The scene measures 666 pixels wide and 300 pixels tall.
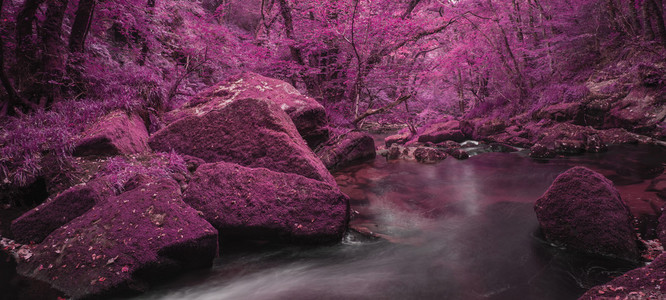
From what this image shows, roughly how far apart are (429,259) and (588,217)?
1801 millimetres

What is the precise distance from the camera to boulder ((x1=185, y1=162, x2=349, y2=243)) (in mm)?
3531

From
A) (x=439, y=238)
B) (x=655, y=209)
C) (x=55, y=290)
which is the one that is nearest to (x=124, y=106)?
(x=55, y=290)

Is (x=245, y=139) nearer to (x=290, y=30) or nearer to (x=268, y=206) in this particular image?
(x=268, y=206)

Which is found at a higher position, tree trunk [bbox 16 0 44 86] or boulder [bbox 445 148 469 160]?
tree trunk [bbox 16 0 44 86]

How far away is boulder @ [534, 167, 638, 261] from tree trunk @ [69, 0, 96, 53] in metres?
8.70

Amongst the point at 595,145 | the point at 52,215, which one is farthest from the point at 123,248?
the point at 595,145

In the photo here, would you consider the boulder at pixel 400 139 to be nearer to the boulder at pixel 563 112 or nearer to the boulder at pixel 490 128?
the boulder at pixel 490 128

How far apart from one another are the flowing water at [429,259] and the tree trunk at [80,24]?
5.75m

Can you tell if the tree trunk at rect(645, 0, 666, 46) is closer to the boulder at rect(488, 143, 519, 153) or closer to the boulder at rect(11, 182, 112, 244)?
the boulder at rect(488, 143, 519, 153)

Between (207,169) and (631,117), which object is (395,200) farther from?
(631,117)

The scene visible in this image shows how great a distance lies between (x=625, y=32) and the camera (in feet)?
36.9

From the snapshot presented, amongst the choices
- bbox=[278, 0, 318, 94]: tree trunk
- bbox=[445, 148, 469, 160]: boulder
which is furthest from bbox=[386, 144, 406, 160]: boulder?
bbox=[278, 0, 318, 94]: tree trunk

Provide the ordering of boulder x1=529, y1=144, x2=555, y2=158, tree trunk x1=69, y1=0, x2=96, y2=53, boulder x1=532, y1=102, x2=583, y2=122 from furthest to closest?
1. boulder x1=532, y1=102, x2=583, y2=122
2. boulder x1=529, y1=144, x2=555, y2=158
3. tree trunk x1=69, y1=0, x2=96, y2=53

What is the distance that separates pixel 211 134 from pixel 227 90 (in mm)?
2362
